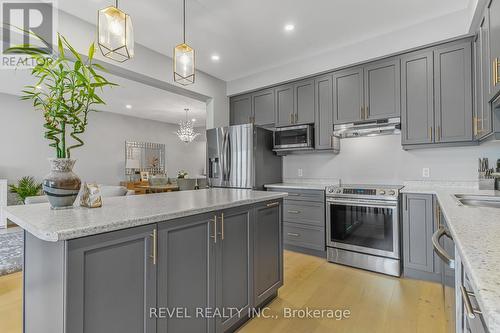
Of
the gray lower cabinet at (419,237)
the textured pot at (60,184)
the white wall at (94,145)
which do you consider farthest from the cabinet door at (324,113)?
the white wall at (94,145)

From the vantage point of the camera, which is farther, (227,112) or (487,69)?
(227,112)

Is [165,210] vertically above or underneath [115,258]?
above

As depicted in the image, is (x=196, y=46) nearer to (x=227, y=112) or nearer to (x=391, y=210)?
(x=227, y=112)

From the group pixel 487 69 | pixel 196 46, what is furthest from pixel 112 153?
pixel 487 69

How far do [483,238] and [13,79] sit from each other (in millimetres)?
6725

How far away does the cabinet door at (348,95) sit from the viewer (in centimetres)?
333

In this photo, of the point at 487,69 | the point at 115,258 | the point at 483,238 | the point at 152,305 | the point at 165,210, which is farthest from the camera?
the point at 487,69

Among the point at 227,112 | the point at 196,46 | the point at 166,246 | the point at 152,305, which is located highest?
the point at 196,46

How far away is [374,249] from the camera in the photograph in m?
2.91

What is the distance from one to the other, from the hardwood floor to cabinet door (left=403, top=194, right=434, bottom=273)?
8.0 inches

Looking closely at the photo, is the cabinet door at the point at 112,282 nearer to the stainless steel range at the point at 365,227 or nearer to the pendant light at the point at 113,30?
the pendant light at the point at 113,30

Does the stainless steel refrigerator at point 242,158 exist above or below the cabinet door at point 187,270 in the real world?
above

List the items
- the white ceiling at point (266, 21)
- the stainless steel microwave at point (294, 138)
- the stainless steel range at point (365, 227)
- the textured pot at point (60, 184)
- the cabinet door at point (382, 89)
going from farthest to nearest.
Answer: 1. the stainless steel microwave at point (294, 138)
2. the cabinet door at point (382, 89)
3. the stainless steel range at point (365, 227)
4. the white ceiling at point (266, 21)
5. the textured pot at point (60, 184)

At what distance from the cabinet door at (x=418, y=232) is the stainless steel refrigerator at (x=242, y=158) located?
6.28 ft
